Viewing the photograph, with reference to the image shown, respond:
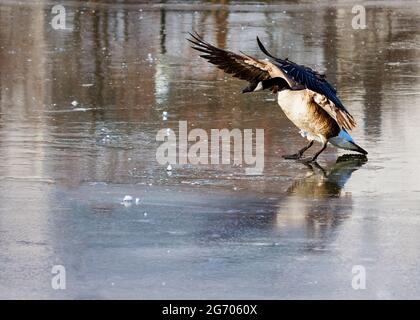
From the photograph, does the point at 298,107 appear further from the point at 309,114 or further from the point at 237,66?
the point at 237,66

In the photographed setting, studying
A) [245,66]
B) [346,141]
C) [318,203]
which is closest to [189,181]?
[318,203]

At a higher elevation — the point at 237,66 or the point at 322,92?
the point at 237,66

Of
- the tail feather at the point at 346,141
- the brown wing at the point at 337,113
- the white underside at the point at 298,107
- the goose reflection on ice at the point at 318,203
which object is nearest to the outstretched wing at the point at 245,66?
the white underside at the point at 298,107

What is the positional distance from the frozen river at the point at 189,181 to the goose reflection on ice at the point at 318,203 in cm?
2

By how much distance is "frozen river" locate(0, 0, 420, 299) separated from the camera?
7301 millimetres

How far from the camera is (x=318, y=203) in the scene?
908 centimetres

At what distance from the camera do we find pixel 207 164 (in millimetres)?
10375

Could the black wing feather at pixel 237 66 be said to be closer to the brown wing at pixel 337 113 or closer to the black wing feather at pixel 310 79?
the black wing feather at pixel 310 79

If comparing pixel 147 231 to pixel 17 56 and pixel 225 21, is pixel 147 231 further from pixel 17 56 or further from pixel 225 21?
pixel 225 21

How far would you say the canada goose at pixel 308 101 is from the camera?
412 inches

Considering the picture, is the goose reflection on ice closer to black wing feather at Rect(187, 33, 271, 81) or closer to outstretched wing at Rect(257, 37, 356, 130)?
outstretched wing at Rect(257, 37, 356, 130)

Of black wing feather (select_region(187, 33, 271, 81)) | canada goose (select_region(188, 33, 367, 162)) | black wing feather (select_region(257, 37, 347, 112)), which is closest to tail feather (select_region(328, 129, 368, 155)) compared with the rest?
canada goose (select_region(188, 33, 367, 162))

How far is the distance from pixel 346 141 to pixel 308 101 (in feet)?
1.52
